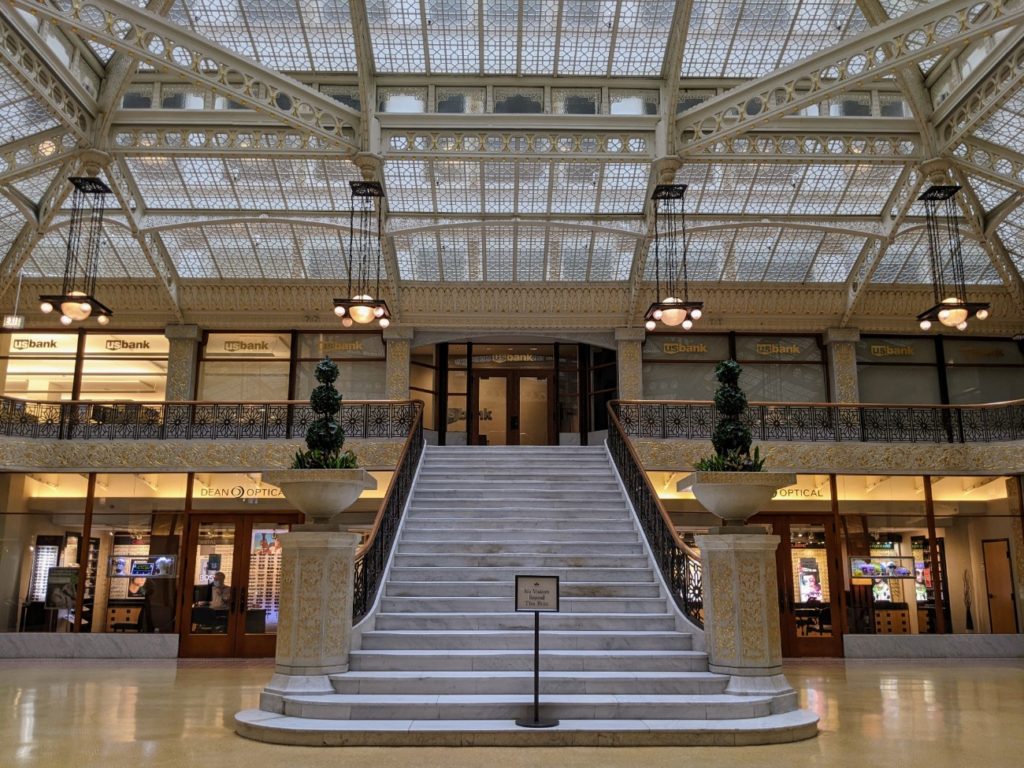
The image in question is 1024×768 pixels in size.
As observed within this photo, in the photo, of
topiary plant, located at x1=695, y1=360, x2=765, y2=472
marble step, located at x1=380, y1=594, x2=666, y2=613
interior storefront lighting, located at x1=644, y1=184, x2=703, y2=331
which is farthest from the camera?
interior storefront lighting, located at x1=644, y1=184, x2=703, y2=331

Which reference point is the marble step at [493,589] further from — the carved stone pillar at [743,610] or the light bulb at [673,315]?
the light bulb at [673,315]

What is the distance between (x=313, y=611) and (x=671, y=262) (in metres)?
12.5

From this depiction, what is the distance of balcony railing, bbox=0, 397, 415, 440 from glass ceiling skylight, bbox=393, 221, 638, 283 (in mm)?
3502

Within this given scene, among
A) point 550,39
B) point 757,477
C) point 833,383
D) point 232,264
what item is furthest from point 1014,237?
point 232,264

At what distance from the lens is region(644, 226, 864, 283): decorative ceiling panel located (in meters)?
17.6

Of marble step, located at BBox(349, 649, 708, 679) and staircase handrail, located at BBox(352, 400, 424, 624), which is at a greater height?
staircase handrail, located at BBox(352, 400, 424, 624)

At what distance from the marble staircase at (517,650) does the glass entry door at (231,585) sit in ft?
14.9

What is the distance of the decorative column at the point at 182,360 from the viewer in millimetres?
17984

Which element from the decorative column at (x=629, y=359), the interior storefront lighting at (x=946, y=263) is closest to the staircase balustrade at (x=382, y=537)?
the decorative column at (x=629, y=359)

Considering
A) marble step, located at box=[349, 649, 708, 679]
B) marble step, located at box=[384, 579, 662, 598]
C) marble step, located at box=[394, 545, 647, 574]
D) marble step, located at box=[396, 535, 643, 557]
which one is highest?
marble step, located at box=[396, 535, 643, 557]

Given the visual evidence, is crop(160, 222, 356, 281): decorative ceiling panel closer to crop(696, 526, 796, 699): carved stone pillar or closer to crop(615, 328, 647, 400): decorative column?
crop(615, 328, 647, 400): decorative column

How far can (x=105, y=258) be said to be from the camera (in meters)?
17.8

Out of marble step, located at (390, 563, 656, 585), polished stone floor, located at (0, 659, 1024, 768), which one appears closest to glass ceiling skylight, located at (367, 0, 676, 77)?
marble step, located at (390, 563, 656, 585)

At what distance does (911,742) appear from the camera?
6492 mm
